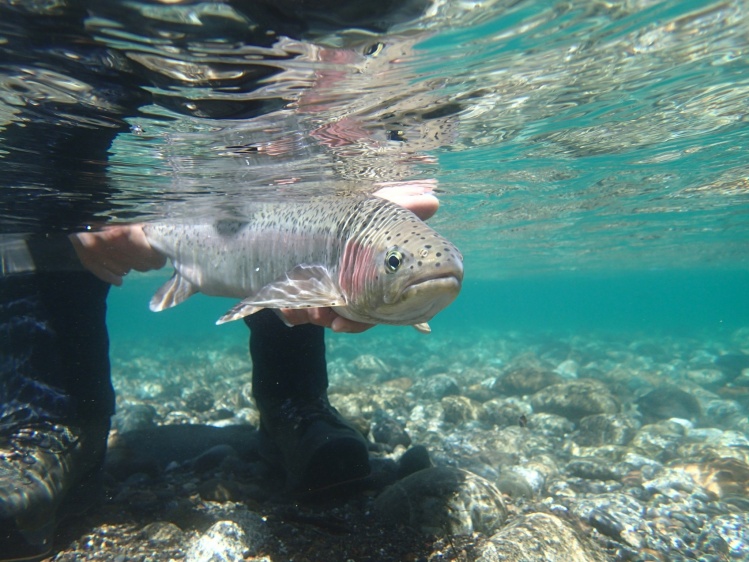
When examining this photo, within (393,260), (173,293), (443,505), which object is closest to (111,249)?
(173,293)

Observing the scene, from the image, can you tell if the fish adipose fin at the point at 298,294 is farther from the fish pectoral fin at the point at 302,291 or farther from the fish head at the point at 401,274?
the fish head at the point at 401,274

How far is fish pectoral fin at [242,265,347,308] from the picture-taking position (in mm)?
3383

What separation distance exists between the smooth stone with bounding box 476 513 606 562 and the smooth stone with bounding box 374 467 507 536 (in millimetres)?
263

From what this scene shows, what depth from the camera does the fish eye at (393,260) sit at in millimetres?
3041

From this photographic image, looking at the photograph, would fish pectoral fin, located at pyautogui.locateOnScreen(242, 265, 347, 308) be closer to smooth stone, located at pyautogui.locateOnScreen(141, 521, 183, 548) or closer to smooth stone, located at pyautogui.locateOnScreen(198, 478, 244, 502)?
smooth stone, located at pyautogui.locateOnScreen(141, 521, 183, 548)

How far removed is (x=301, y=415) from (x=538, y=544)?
315 centimetres

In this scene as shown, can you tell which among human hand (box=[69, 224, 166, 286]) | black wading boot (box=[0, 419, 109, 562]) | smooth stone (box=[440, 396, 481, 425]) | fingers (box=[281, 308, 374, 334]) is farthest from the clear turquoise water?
smooth stone (box=[440, 396, 481, 425])

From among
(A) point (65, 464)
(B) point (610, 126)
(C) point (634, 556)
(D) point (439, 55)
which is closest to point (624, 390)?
(B) point (610, 126)

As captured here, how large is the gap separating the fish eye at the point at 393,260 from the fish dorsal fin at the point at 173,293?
3790 millimetres

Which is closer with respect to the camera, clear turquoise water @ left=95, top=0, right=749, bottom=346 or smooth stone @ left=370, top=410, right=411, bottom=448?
clear turquoise water @ left=95, top=0, right=749, bottom=346

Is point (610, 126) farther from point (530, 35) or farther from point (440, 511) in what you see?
point (440, 511)

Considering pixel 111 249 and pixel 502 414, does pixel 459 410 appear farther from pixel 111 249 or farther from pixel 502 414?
pixel 111 249

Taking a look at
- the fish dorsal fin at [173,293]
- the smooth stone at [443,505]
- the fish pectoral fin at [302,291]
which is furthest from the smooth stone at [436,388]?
the fish pectoral fin at [302,291]

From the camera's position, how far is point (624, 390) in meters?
15.7
